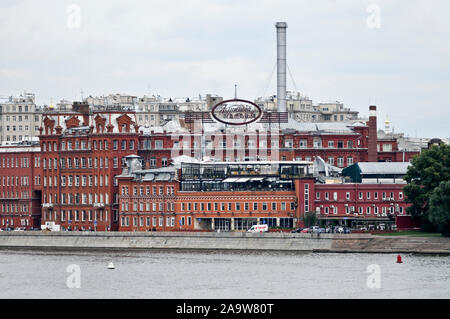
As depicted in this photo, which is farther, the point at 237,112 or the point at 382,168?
the point at 237,112

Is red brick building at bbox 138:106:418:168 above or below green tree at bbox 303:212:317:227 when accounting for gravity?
above

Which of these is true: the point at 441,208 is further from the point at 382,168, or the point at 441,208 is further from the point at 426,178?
the point at 382,168

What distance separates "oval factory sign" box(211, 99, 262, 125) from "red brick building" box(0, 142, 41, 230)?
81.0 feet

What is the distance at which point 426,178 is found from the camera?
151 m

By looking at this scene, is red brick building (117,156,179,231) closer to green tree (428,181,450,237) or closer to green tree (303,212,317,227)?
green tree (303,212,317,227)

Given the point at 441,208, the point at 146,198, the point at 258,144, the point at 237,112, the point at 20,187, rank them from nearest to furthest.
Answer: the point at 441,208, the point at 146,198, the point at 237,112, the point at 258,144, the point at 20,187

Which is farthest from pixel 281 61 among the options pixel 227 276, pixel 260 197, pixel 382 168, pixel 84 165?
pixel 227 276

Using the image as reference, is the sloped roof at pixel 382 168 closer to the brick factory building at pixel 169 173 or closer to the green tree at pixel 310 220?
the brick factory building at pixel 169 173

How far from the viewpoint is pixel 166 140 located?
187 m

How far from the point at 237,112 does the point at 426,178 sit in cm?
3424

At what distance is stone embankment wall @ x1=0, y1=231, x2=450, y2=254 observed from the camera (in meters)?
140

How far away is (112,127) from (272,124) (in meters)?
21.5

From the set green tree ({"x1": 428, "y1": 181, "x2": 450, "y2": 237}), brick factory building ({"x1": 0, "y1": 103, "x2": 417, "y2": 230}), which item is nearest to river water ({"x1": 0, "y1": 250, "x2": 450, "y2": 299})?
green tree ({"x1": 428, "y1": 181, "x2": 450, "y2": 237})
